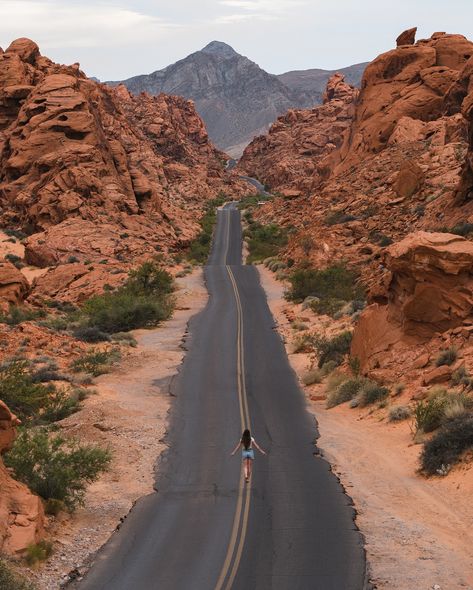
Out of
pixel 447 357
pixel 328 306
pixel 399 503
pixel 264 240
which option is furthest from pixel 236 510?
pixel 264 240

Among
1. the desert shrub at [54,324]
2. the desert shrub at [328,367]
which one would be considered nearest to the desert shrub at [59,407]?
the desert shrub at [328,367]

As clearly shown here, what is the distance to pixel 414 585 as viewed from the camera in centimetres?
1535

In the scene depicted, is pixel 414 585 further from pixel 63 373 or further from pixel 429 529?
pixel 63 373

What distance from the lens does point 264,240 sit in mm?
91625

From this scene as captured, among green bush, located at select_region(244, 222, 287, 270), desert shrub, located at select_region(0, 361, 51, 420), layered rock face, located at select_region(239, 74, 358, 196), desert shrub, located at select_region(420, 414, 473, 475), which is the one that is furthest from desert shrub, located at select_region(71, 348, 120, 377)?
layered rock face, located at select_region(239, 74, 358, 196)

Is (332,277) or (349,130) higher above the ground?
(349,130)

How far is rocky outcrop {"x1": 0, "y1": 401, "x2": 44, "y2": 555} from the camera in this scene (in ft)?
53.0

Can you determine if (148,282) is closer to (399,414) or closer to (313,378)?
(313,378)

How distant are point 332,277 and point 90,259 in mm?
21175

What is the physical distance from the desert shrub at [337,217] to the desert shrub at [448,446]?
47074mm

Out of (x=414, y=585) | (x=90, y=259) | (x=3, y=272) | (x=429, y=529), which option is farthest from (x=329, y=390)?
(x=90, y=259)

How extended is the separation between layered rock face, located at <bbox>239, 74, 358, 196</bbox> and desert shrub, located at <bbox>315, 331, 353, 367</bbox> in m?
103

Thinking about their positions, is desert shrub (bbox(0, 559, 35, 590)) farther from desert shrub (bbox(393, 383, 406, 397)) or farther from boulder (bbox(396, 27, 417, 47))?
boulder (bbox(396, 27, 417, 47))

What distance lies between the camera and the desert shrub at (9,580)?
14.1 m
